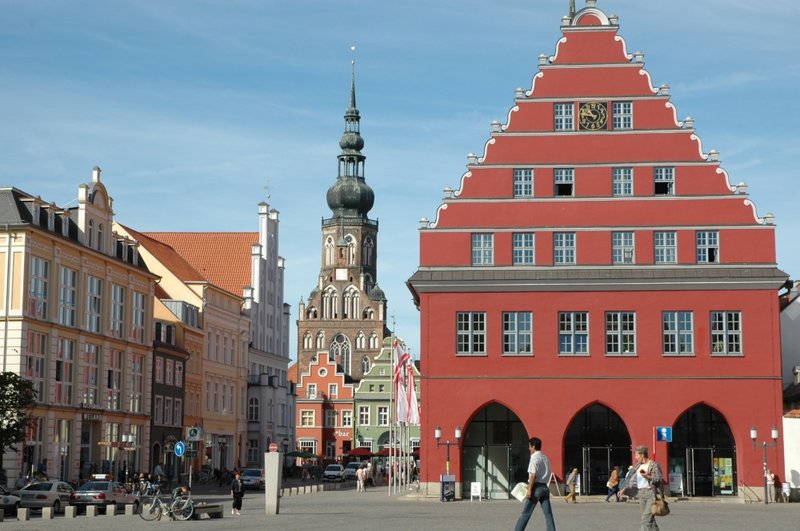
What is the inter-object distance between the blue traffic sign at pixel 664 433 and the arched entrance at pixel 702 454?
0.99 meters

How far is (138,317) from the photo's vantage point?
242 feet

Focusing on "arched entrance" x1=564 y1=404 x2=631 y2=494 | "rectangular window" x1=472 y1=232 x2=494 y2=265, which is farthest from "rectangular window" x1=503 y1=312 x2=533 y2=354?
"arched entrance" x1=564 y1=404 x2=631 y2=494

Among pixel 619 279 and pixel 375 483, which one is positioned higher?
pixel 619 279

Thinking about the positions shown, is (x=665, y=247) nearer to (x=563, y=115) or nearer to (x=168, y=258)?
(x=563, y=115)

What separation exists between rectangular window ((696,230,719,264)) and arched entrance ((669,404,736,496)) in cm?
606

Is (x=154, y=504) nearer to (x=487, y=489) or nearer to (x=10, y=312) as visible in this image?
(x=487, y=489)

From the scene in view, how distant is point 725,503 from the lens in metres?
49.4

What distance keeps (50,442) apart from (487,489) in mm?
21690

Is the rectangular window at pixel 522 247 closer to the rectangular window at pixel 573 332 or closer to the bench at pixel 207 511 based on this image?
the rectangular window at pixel 573 332

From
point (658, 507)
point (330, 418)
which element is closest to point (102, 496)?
point (658, 507)

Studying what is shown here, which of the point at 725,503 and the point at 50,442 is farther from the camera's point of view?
the point at 50,442

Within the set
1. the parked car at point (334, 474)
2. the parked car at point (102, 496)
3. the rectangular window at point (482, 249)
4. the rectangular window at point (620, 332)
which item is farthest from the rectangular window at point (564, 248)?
the parked car at point (334, 474)

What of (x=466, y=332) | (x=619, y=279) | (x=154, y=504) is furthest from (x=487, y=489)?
(x=154, y=504)

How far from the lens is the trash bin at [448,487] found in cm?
5066
